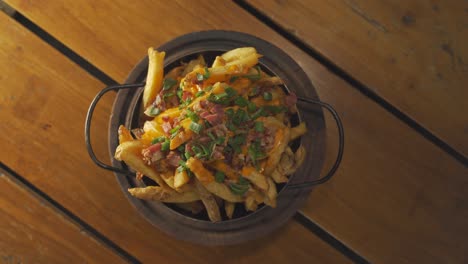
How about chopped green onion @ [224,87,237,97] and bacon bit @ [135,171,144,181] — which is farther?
bacon bit @ [135,171,144,181]

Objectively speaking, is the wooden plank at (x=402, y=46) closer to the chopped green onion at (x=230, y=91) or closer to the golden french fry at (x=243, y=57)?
the golden french fry at (x=243, y=57)

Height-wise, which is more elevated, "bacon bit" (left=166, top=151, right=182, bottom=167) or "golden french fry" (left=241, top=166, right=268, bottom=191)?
"golden french fry" (left=241, top=166, right=268, bottom=191)

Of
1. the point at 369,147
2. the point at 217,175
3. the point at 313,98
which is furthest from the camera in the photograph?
the point at 369,147

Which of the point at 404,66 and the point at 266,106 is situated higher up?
the point at 404,66

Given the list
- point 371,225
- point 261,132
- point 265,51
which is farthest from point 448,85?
point 261,132

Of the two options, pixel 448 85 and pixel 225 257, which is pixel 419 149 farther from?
pixel 225 257

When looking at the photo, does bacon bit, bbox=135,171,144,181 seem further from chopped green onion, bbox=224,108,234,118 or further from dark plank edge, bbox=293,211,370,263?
dark plank edge, bbox=293,211,370,263

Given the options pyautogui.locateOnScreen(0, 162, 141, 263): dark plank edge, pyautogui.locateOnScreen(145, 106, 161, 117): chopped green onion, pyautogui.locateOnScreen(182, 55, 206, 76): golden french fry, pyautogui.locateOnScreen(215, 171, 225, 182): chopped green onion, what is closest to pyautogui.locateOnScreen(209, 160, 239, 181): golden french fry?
pyautogui.locateOnScreen(215, 171, 225, 182): chopped green onion

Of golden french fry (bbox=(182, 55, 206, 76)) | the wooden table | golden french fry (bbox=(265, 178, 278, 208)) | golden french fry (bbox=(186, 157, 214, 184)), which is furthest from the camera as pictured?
the wooden table
